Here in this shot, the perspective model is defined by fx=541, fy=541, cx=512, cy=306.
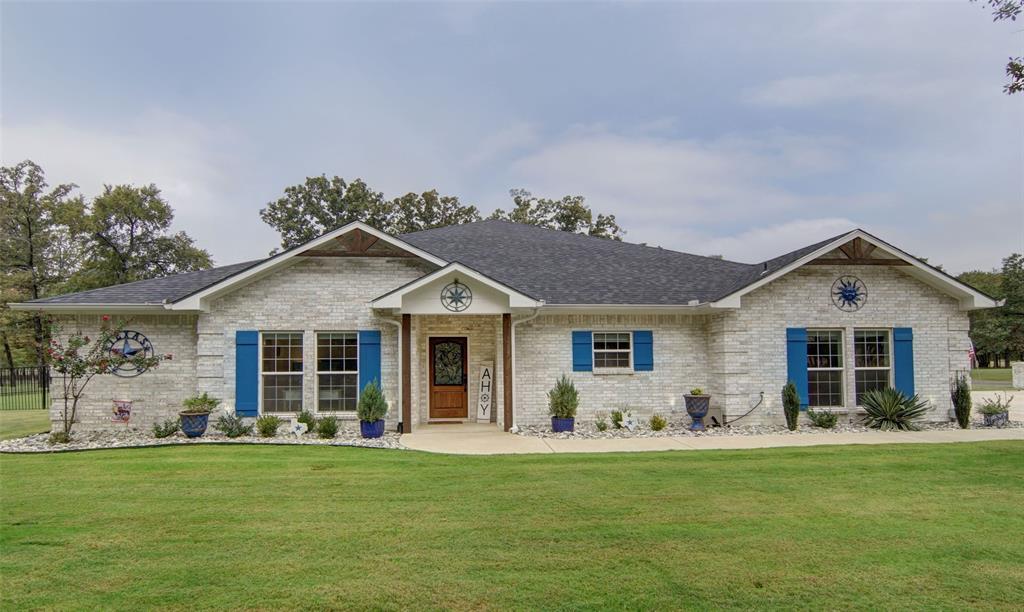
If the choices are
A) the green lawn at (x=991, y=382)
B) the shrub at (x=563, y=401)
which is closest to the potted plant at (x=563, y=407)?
the shrub at (x=563, y=401)

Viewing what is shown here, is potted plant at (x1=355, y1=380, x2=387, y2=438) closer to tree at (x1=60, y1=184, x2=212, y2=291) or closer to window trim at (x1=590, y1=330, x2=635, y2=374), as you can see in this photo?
window trim at (x1=590, y1=330, x2=635, y2=374)

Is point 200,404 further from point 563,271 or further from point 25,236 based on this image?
point 25,236

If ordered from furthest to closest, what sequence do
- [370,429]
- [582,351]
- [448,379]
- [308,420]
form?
1. [448,379]
2. [582,351]
3. [308,420]
4. [370,429]

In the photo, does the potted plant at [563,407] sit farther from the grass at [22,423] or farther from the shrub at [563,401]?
the grass at [22,423]

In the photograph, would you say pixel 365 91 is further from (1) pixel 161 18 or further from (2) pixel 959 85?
(2) pixel 959 85

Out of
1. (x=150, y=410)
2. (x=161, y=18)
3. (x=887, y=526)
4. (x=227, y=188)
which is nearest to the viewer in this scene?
(x=887, y=526)

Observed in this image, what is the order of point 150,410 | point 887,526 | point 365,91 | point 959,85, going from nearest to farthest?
point 887,526
point 150,410
point 959,85
point 365,91

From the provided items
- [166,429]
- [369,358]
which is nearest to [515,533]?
[369,358]

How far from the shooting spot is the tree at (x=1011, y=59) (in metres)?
9.18

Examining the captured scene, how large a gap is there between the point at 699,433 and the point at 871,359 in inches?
200

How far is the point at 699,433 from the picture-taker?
11.9m

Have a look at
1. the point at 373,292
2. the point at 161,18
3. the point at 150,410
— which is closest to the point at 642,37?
the point at 373,292

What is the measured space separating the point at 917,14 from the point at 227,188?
22.7m

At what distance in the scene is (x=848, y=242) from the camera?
12.5 meters
